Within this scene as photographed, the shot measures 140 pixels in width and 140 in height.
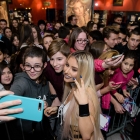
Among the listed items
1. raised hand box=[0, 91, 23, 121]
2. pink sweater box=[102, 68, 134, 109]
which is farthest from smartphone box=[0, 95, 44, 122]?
pink sweater box=[102, 68, 134, 109]

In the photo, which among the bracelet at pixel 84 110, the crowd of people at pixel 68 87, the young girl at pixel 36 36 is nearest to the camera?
the bracelet at pixel 84 110

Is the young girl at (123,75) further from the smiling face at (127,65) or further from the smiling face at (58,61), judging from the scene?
the smiling face at (58,61)

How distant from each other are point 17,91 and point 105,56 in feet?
3.88

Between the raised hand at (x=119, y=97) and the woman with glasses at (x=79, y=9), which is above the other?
the woman with glasses at (x=79, y=9)

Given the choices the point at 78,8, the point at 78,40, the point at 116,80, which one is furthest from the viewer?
the point at 78,8

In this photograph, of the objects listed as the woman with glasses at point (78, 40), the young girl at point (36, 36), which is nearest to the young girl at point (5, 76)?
the woman with glasses at point (78, 40)

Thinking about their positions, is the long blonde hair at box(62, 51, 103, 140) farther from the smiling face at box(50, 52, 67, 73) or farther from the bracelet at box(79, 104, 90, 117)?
the smiling face at box(50, 52, 67, 73)

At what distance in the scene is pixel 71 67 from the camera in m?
1.38

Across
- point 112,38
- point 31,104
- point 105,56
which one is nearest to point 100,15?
point 112,38

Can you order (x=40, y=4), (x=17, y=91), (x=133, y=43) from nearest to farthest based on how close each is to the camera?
(x=17, y=91) < (x=133, y=43) < (x=40, y=4)

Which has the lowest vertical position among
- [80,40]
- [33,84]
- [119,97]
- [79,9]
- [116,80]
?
[119,97]

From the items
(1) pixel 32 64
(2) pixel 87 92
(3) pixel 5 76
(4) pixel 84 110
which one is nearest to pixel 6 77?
(3) pixel 5 76

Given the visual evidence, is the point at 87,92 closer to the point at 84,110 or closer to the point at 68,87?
the point at 84,110

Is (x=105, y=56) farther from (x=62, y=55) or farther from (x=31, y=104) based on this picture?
(x=31, y=104)
